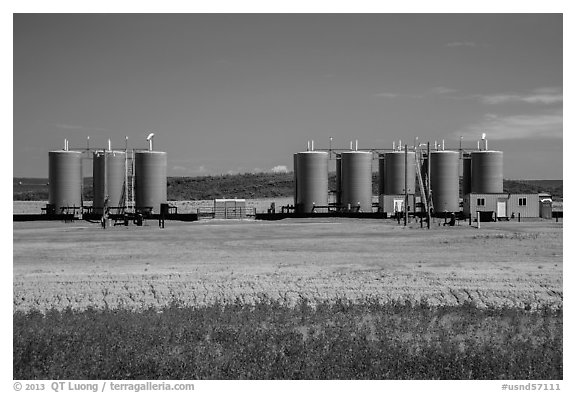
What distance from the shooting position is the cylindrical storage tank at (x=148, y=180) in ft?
197

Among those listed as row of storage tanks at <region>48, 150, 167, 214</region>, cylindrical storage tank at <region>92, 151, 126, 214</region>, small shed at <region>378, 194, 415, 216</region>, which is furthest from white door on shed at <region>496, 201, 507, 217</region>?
cylindrical storage tank at <region>92, 151, 126, 214</region>

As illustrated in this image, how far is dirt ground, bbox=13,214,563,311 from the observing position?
20.8m

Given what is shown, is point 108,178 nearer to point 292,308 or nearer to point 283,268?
point 283,268

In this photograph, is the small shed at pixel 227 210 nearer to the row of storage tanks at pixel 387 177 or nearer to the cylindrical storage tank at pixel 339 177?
the row of storage tanks at pixel 387 177

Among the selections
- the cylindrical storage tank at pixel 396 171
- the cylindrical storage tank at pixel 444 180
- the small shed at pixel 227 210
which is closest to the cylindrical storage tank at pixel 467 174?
the cylindrical storage tank at pixel 444 180

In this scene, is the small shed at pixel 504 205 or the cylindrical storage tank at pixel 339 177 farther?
the cylindrical storage tank at pixel 339 177

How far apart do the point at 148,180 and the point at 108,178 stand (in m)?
3.51

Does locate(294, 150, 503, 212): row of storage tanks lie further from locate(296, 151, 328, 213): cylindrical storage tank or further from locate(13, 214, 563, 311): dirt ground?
locate(13, 214, 563, 311): dirt ground

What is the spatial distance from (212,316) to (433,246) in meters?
20.1

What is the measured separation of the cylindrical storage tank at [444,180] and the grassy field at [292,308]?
26.7m

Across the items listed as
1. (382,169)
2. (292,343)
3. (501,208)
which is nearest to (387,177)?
(382,169)

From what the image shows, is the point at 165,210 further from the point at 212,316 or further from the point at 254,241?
the point at 212,316
